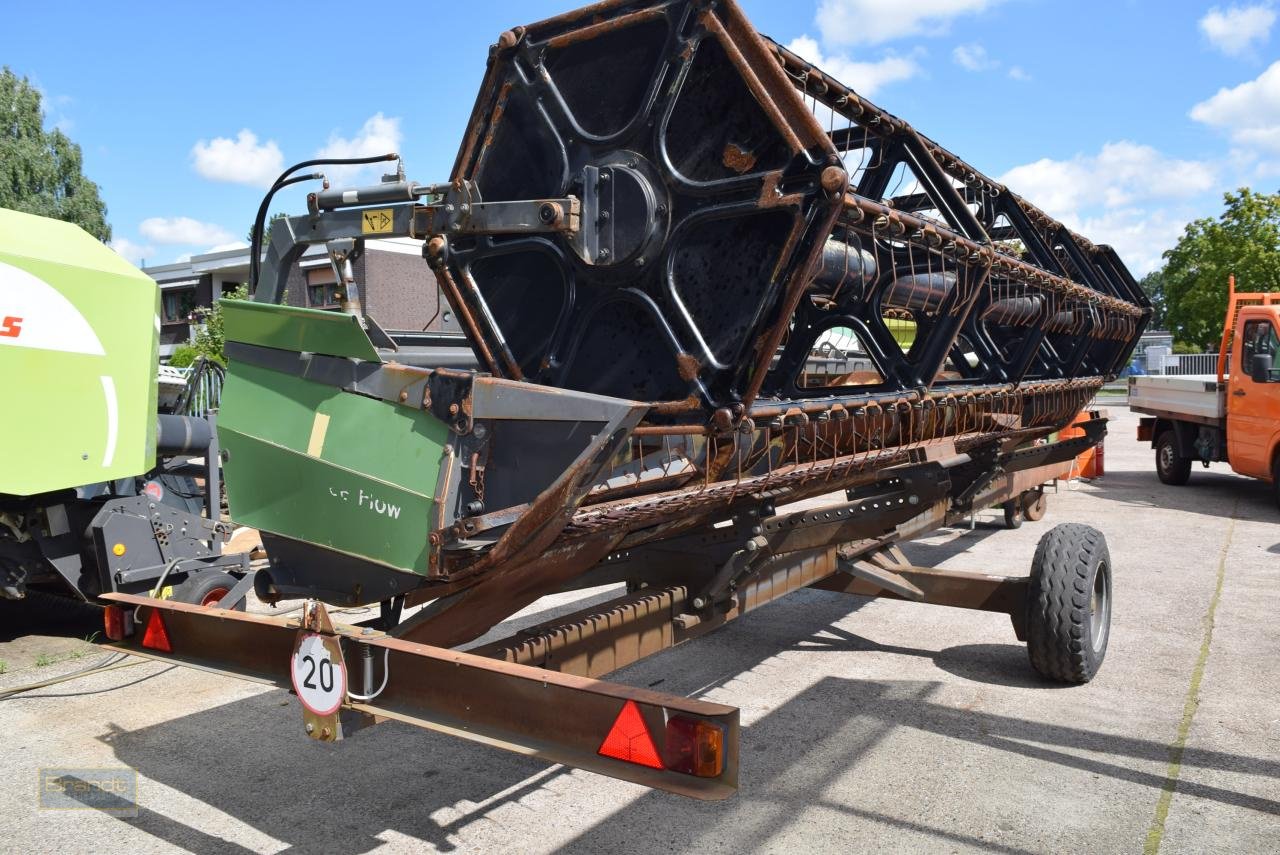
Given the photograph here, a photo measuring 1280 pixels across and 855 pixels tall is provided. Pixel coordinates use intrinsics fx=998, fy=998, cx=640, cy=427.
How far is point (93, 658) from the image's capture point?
571cm

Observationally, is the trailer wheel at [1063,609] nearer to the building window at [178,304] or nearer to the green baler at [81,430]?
the green baler at [81,430]

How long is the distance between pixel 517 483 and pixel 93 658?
4.06 metres

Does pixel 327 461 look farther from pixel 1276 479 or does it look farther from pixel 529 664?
pixel 1276 479

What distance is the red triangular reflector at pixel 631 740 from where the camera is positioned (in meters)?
2.22

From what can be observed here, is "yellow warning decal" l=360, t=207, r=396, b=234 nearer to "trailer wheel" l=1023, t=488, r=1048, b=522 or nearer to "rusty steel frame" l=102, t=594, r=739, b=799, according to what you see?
"rusty steel frame" l=102, t=594, r=739, b=799

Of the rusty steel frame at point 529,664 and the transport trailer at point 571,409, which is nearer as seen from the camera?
the rusty steel frame at point 529,664

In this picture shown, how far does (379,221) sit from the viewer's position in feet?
12.1

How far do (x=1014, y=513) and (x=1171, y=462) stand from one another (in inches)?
195

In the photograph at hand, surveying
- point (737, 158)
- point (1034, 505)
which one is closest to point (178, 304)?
point (1034, 505)

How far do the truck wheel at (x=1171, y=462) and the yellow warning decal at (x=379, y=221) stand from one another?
12.7 metres

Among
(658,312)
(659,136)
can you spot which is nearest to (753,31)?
(659,136)

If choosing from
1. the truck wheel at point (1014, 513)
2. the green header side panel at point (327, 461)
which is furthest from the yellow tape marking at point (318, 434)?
the truck wheel at point (1014, 513)

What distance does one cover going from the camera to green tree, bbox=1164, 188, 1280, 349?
3092cm

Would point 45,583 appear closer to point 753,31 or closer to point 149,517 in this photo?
point 149,517
